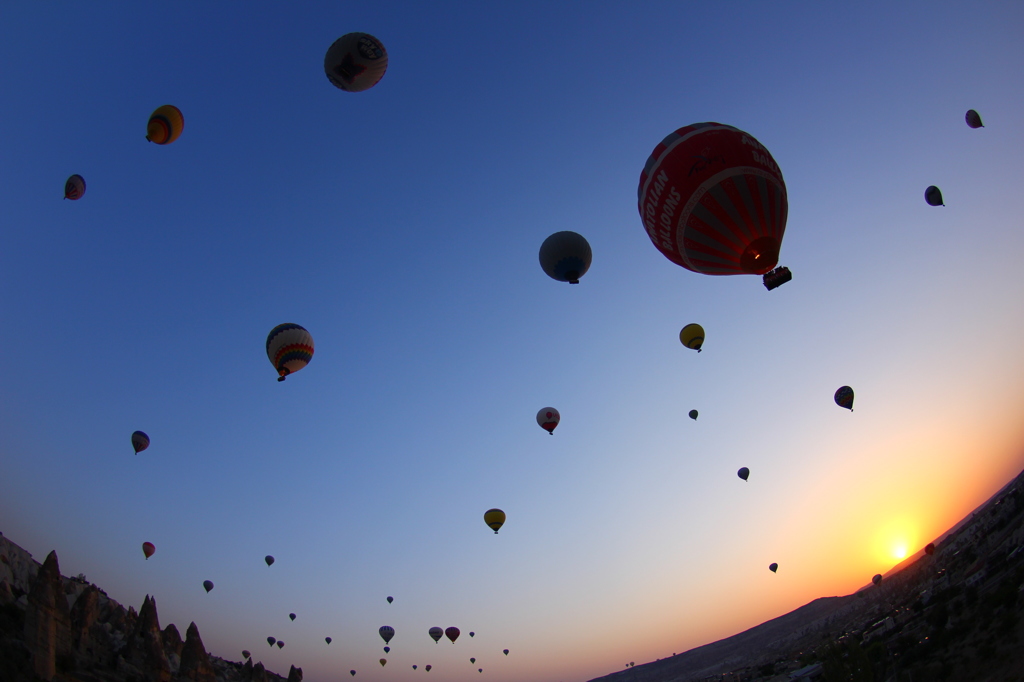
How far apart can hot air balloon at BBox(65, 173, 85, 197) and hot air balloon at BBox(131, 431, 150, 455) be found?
50.0ft

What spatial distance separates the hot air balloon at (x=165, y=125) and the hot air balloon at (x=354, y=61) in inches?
404

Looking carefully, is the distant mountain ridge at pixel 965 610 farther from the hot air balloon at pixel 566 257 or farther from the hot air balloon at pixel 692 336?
the hot air balloon at pixel 566 257

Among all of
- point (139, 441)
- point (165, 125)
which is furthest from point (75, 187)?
point (139, 441)

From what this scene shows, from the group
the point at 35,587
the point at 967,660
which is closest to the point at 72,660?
the point at 35,587

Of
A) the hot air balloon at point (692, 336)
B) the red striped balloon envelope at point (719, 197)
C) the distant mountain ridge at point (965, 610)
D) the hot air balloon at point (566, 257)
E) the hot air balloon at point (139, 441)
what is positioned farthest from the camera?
the hot air balloon at point (139, 441)

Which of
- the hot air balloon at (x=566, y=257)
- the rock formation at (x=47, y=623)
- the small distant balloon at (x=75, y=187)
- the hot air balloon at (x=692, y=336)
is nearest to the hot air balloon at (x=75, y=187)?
the small distant balloon at (x=75, y=187)

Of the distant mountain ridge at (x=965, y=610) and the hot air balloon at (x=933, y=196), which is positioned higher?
the hot air balloon at (x=933, y=196)

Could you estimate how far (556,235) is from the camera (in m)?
19.4

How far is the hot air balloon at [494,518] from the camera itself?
3484cm

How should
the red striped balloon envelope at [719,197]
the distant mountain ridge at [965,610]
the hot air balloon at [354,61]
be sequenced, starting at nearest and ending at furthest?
the red striped balloon envelope at [719,197] → the hot air balloon at [354,61] → the distant mountain ridge at [965,610]

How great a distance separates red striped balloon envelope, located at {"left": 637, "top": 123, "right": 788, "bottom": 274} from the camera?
12594 millimetres

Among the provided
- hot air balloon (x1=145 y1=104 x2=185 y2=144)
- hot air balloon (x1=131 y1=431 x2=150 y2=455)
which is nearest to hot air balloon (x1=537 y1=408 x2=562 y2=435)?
hot air balloon (x1=145 y1=104 x2=185 y2=144)

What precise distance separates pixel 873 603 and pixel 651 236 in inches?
3954

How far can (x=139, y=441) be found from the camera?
3334 cm
